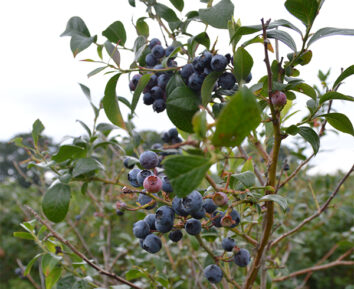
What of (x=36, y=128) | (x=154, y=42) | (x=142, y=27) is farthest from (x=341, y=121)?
(x=36, y=128)

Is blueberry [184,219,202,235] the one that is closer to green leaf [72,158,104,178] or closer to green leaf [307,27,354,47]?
green leaf [72,158,104,178]

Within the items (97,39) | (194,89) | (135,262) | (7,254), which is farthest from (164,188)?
(7,254)

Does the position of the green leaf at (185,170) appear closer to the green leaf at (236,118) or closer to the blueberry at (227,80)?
the green leaf at (236,118)

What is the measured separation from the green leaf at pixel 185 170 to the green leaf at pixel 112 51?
1.48 feet

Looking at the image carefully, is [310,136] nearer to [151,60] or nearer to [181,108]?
[181,108]

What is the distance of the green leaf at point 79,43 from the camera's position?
77cm

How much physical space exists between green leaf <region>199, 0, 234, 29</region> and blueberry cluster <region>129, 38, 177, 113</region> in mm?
139

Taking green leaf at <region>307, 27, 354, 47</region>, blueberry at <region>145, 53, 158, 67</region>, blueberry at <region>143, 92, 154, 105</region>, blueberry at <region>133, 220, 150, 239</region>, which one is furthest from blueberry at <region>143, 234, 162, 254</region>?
green leaf at <region>307, 27, 354, 47</region>

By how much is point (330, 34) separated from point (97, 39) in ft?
1.85

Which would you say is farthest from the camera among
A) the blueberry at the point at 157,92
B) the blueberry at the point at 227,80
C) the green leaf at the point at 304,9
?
the blueberry at the point at 157,92

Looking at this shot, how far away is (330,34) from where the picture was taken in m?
0.61

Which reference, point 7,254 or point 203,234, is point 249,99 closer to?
point 203,234

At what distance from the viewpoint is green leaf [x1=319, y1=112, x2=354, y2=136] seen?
0.70 m

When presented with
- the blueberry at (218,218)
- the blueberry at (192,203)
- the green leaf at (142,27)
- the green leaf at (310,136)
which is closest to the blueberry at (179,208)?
the blueberry at (192,203)
